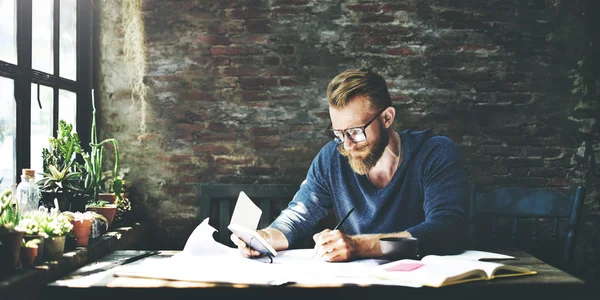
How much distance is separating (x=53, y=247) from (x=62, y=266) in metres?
0.09

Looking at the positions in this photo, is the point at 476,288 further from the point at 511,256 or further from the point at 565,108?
the point at 565,108

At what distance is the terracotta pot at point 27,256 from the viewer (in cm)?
187

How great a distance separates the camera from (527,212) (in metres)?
2.60

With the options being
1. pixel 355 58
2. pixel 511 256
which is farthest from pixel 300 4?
pixel 511 256

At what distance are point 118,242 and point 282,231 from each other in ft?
3.51

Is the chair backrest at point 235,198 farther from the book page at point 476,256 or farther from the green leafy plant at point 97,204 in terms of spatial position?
the book page at point 476,256

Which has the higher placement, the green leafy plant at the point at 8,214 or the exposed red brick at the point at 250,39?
the exposed red brick at the point at 250,39

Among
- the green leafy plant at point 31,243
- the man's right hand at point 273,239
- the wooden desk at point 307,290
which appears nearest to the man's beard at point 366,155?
the man's right hand at point 273,239

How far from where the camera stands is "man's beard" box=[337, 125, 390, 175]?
2.46 meters

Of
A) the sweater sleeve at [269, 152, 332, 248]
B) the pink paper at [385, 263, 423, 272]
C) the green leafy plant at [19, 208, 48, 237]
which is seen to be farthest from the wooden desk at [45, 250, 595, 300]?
the sweater sleeve at [269, 152, 332, 248]

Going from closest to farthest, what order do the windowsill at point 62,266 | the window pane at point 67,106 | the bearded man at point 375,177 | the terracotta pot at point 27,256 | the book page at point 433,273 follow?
the book page at point 433,273 < the windowsill at point 62,266 < the terracotta pot at point 27,256 < the bearded man at point 375,177 < the window pane at point 67,106

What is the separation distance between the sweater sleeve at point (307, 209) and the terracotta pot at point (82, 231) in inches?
31.9

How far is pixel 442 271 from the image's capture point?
167cm

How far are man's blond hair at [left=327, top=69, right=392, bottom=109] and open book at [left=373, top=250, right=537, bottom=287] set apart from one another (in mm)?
811
